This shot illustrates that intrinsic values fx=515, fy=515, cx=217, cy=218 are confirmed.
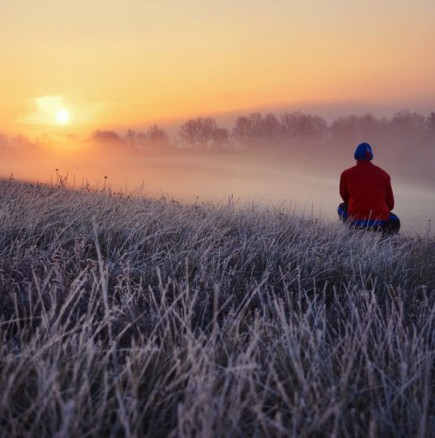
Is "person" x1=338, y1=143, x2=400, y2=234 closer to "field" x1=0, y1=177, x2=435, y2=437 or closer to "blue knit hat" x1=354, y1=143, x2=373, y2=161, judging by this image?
"blue knit hat" x1=354, y1=143, x2=373, y2=161

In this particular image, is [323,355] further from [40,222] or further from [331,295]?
[40,222]

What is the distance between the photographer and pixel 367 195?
7914 millimetres

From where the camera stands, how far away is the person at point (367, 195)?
26.0 feet

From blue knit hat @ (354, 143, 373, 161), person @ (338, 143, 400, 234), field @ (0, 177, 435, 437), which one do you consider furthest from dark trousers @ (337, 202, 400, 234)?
field @ (0, 177, 435, 437)

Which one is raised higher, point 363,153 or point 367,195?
point 363,153

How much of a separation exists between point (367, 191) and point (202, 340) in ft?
20.1

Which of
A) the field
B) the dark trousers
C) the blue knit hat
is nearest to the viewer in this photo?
the field

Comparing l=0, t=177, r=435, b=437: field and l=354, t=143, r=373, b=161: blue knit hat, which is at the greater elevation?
l=354, t=143, r=373, b=161: blue knit hat

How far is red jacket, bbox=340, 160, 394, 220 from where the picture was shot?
791 centimetres

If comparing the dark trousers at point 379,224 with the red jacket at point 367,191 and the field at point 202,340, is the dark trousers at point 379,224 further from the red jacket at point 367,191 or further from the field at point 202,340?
the field at point 202,340

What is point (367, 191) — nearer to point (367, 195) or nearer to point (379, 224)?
point (367, 195)

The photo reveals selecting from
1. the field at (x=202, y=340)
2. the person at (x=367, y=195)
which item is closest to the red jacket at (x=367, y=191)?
the person at (x=367, y=195)

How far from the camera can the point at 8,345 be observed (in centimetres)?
260

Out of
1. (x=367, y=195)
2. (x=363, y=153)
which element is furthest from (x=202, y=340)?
(x=363, y=153)
